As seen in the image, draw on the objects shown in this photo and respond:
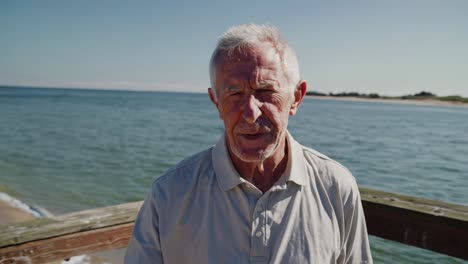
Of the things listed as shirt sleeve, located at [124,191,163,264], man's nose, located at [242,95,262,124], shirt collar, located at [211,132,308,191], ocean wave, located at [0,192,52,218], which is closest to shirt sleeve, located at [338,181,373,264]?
shirt collar, located at [211,132,308,191]

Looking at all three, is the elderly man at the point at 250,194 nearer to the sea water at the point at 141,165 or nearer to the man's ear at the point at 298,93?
the man's ear at the point at 298,93

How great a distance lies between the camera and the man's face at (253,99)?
1707 mm

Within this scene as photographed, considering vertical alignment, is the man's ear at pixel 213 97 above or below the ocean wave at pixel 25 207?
above

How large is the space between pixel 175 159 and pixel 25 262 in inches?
536

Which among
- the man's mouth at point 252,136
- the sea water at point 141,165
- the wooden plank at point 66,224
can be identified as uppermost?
the man's mouth at point 252,136

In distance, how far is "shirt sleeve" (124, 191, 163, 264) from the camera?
1663 mm

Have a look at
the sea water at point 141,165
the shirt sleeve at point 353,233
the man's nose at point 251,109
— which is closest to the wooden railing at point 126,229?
the shirt sleeve at point 353,233

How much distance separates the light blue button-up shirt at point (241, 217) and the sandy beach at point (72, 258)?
10.6ft

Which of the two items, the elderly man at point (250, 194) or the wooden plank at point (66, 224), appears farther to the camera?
the wooden plank at point (66, 224)

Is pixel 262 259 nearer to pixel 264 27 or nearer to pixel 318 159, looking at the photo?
pixel 318 159

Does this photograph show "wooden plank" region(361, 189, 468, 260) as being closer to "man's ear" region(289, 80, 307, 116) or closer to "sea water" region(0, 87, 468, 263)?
"man's ear" region(289, 80, 307, 116)

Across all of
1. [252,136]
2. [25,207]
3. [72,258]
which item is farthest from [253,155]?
[25,207]

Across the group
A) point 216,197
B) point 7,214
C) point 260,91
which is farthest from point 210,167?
point 7,214

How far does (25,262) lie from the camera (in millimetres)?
1836
